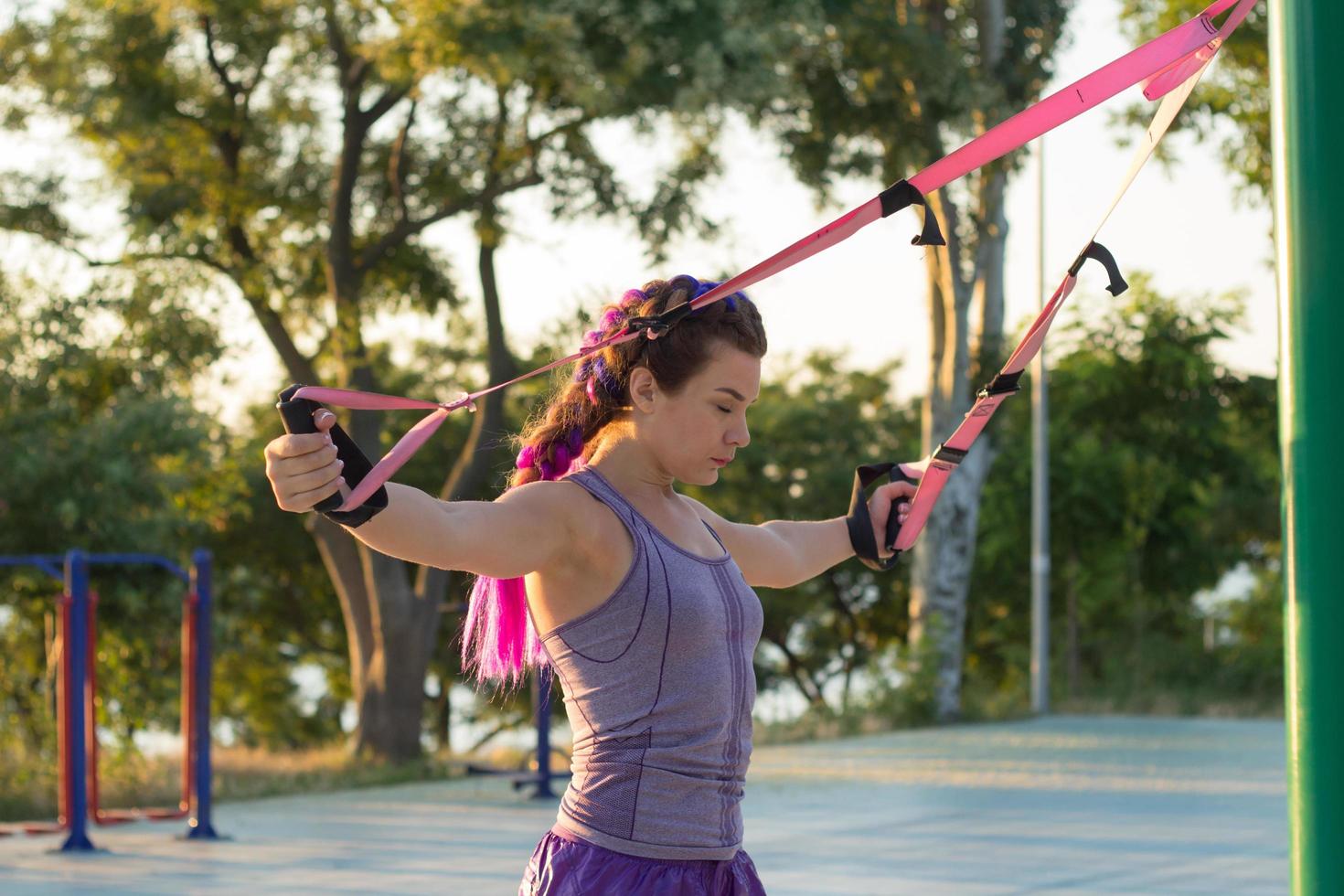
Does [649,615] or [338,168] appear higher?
[338,168]

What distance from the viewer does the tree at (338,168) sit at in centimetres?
1470

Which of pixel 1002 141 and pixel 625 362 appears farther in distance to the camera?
pixel 625 362

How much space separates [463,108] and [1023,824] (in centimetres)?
815

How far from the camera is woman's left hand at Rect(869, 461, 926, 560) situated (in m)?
3.54

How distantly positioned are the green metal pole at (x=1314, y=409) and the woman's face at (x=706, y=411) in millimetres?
806

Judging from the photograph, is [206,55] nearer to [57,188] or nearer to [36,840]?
[57,188]

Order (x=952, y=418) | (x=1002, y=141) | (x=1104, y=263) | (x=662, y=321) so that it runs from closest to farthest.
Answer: (x=1002, y=141)
(x=662, y=321)
(x=1104, y=263)
(x=952, y=418)

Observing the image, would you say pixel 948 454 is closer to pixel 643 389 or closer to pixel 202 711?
pixel 643 389

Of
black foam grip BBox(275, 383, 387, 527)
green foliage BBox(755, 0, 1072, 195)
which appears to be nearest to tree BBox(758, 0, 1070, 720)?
green foliage BBox(755, 0, 1072, 195)

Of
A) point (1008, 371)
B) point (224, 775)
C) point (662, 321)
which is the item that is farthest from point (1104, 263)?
point (224, 775)

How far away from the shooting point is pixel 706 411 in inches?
113

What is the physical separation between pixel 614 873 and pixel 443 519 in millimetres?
634

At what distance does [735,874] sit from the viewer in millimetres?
2867

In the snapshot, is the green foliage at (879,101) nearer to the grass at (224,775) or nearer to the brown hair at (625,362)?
the grass at (224,775)
